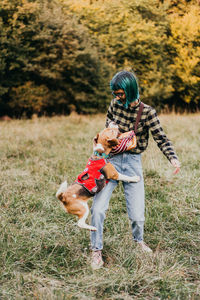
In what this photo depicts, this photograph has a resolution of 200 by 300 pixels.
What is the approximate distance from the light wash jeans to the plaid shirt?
0.11m

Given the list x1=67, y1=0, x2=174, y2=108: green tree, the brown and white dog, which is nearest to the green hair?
the brown and white dog

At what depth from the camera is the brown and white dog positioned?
228 cm

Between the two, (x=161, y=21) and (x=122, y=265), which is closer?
(x=122, y=265)

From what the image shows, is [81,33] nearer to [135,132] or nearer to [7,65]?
[7,65]

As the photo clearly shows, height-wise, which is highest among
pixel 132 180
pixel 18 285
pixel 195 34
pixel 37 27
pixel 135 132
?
pixel 195 34

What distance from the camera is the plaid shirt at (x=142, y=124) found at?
262 centimetres

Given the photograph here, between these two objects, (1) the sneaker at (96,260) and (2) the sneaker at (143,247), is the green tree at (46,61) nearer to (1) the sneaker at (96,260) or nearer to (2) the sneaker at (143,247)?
(2) the sneaker at (143,247)

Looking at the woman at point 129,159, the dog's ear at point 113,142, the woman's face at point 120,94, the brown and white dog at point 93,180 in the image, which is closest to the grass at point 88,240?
the woman at point 129,159

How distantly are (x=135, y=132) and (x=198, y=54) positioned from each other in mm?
14487

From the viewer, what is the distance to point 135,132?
2607 mm

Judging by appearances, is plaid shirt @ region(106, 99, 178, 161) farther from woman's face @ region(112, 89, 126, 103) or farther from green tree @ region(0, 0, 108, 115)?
green tree @ region(0, 0, 108, 115)

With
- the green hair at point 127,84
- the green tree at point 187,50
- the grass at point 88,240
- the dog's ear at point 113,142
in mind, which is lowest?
the grass at point 88,240

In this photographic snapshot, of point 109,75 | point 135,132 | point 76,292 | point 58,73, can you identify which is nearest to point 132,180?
point 135,132

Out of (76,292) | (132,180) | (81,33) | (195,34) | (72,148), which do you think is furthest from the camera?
(195,34)
